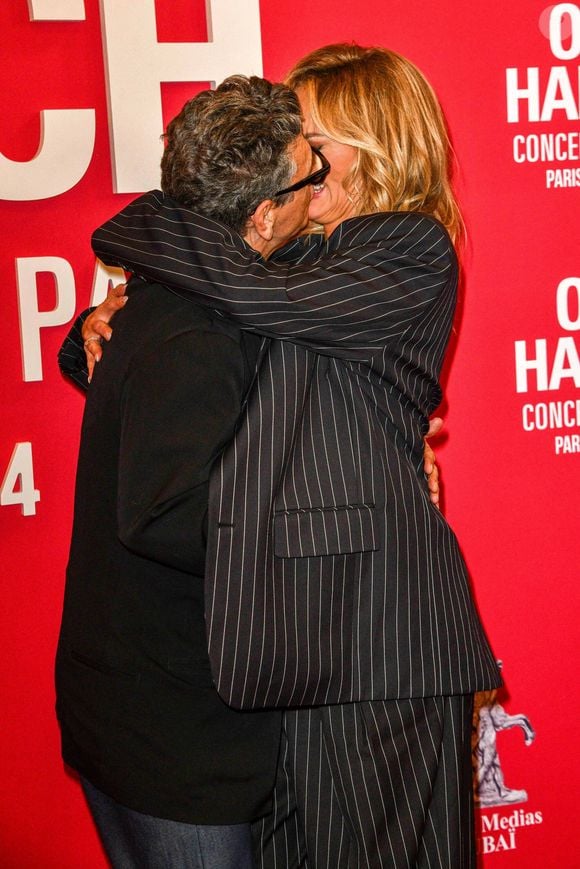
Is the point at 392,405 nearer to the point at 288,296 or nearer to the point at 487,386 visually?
the point at 288,296

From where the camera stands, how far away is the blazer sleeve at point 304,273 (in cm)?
123

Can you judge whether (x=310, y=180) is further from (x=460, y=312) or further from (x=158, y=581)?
(x=460, y=312)

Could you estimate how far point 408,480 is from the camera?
4.35 feet

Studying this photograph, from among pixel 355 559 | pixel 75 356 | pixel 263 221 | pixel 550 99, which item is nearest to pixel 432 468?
pixel 355 559

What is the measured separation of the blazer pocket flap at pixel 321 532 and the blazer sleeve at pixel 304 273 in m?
0.22

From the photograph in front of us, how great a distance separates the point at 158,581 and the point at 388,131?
2.63ft

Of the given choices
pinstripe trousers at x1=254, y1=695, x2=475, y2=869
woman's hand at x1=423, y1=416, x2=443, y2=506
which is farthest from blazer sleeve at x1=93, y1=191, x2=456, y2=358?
pinstripe trousers at x1=254, y1=695, x2=475, y2=869

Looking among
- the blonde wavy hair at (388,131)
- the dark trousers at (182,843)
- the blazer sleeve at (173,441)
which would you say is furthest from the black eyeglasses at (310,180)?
the dark trousers at (182,843)

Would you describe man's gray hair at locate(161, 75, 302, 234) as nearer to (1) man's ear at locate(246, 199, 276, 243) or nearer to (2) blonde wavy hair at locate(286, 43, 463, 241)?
(1) man's ear at locate(246, 199, 276, 243)

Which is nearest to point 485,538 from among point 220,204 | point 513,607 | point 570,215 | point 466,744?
point 513,607

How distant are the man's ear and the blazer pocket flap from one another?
40 centimetres

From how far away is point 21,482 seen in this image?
196 centimetres

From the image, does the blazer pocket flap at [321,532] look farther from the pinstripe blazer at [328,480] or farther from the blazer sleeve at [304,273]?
the blazer sleeve at [304,273]

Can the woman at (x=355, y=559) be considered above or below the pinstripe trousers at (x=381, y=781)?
above
